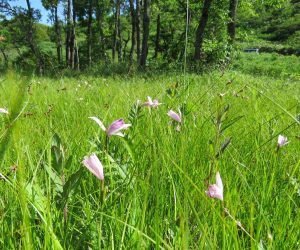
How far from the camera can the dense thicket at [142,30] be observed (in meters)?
12.2

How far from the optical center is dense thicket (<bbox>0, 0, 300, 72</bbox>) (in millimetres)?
12188

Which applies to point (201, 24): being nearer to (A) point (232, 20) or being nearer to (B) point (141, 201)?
(A) point (232, 20)

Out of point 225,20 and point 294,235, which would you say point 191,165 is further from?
point 225,20

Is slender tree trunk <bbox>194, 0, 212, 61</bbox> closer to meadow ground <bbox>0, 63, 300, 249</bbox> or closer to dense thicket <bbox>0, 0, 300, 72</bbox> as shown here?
dense thicket <bbox>0, 0, 300, 72</bbox>

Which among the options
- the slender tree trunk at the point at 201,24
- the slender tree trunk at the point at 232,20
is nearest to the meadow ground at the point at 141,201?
the slender tree trunk at the point at 201,24

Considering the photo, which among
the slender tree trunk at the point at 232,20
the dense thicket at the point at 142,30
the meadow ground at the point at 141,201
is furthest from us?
the slender tree trunk at the point at 232,20

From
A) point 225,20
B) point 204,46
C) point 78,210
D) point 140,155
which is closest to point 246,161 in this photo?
point 140,155

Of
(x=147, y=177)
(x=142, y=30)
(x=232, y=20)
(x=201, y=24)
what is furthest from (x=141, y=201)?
(x=142, y=30)

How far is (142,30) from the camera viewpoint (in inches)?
1288

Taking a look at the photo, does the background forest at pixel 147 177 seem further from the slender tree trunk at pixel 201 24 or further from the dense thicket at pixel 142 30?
the slender tree trunk at pixel 201 24

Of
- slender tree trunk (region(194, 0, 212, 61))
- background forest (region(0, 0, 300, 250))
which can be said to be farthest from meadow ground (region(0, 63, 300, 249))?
slender tree trunk (region(194, 0, 212, 61))

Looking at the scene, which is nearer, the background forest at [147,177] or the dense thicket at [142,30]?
the background forest at [147,177]

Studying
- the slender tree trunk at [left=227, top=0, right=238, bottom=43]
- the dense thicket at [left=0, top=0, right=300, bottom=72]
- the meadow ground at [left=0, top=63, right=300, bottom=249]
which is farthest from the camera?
the slender tree trunk at [left=227, top=0, right=238, bottom=43]

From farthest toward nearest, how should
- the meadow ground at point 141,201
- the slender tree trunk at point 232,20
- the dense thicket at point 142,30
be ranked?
the slender tree trunk at point 232,20, the dense thicket at point 142,30, the meadow ground at point 141,201
